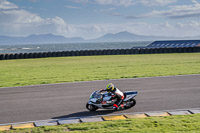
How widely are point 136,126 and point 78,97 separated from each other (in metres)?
5.06

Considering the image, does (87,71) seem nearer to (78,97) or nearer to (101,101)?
(78,97)

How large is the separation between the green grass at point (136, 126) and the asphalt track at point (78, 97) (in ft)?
4.56

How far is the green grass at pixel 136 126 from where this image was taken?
7.43 meters

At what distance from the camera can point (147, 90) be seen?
13.7 m

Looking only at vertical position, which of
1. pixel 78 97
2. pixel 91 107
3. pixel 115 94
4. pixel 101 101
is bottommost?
pixel 78 97

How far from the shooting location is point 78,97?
12484 mm

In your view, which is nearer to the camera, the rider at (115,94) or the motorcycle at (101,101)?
the motorcycle at (101,101)

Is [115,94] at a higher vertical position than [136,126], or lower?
higher

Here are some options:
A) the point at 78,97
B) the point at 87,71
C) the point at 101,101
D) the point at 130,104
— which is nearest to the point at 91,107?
the point at 101,101

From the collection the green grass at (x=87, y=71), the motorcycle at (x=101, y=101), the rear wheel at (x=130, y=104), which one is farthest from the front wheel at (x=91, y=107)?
the green grass at (x=87, y=71)

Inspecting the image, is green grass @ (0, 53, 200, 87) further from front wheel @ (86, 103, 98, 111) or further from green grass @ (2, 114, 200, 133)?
green grass @ (2, 114, 200, 133)

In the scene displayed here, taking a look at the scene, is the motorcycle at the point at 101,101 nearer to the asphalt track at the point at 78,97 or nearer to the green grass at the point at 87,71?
the asphalt track at the point at 78,97

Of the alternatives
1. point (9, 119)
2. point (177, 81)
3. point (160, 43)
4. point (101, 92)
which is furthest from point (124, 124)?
point (160, 43)

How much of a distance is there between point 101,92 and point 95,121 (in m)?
2.01
